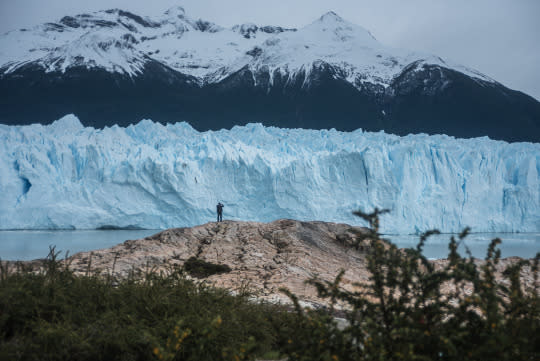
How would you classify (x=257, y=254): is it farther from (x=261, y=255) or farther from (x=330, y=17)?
(x=330, y=17)

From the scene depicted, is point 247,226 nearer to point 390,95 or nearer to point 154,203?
point 154,203

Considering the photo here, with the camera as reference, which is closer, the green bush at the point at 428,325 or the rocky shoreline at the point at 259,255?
the green bush at the point at 428,325

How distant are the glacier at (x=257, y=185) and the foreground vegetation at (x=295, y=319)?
17076 mm

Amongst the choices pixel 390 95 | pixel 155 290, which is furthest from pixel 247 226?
pixel 390 95

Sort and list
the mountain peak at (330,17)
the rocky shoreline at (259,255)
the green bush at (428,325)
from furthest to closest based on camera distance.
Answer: the mountain peak at (330,17), the rocky shoreline at (259,255), the green bush at (428,325)

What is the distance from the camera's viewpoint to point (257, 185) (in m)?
20.2

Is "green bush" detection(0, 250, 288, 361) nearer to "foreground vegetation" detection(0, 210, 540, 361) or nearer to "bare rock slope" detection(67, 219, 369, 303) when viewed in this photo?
"foreground vegetation" detection(0, 210, 540, 361)

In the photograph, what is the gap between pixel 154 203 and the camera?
1939 cm

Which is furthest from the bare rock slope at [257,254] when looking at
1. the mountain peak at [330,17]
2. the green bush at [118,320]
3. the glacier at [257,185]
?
the mountain peak at [330,17]

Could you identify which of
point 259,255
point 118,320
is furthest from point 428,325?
point 259,255

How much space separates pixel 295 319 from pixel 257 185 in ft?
60.4

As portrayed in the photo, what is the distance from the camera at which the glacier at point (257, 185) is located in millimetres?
18516

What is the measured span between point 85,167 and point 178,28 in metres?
71.7

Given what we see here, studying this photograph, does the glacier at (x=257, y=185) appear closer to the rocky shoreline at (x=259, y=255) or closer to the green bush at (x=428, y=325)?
the rocky shoreline at (x=259, y=255)
